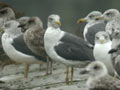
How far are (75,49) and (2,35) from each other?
2.49m

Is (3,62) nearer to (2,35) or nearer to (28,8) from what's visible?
(2,35)

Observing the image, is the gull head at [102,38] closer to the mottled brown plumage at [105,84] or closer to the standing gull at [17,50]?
the mottled brown plumage at [105,84]

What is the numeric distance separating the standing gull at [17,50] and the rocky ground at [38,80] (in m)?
0.36

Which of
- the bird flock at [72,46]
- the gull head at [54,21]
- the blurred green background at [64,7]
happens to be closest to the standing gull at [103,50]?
the bird flock at [72,46]

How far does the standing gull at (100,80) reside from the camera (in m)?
8.99

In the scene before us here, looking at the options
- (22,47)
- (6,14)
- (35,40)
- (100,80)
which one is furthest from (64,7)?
(100,80)

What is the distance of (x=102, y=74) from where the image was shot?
9.28 metres

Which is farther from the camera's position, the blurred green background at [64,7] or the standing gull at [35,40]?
the blurred green background at [64,7]

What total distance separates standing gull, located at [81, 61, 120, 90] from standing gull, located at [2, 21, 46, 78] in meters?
3.77

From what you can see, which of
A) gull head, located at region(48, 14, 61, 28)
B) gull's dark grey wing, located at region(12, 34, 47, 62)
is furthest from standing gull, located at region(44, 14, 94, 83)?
gull's dark grey wing, located at region(12, 34, 47, 62)

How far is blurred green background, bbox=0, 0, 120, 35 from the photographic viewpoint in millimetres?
36281

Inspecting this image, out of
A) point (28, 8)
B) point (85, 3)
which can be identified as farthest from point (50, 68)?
point (85, 3)

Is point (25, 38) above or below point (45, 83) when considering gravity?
above

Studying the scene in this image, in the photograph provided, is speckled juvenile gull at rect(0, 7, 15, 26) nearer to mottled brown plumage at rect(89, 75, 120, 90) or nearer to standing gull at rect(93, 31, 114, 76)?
standing gull at rect(93, 31, 114, 76)
